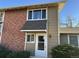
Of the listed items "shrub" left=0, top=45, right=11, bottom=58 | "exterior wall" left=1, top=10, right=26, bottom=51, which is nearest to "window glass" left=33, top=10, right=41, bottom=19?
"exterior wall" left=1, top=10, right=26, bottom=51

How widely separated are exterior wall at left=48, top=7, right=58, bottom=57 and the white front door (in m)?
0.40

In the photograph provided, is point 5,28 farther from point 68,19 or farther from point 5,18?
point 68,19

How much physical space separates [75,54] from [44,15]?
14.1 ft

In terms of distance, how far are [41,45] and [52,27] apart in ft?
6.05

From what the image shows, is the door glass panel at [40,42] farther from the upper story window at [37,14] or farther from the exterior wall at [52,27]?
the upper story window at [37,14]

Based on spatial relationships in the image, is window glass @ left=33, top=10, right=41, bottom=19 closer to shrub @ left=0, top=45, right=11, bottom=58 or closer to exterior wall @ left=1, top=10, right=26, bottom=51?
exterior wall @ left=1, top=10, right=26, bottom=51

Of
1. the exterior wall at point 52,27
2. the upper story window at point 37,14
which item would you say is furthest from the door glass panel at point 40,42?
the upper story window at point 37,14

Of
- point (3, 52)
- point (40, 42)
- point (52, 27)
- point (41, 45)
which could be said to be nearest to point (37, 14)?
point (52, 27)

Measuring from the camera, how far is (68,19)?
2166 cm

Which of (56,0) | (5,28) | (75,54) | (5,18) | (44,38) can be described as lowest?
(75,54)

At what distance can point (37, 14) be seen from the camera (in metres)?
14.5

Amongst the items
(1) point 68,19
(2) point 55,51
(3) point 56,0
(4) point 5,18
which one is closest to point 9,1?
(4) point 5,18

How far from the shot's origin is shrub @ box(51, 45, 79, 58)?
12.4 meters

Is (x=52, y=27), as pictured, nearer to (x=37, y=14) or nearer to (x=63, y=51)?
(x=37, y=14)
